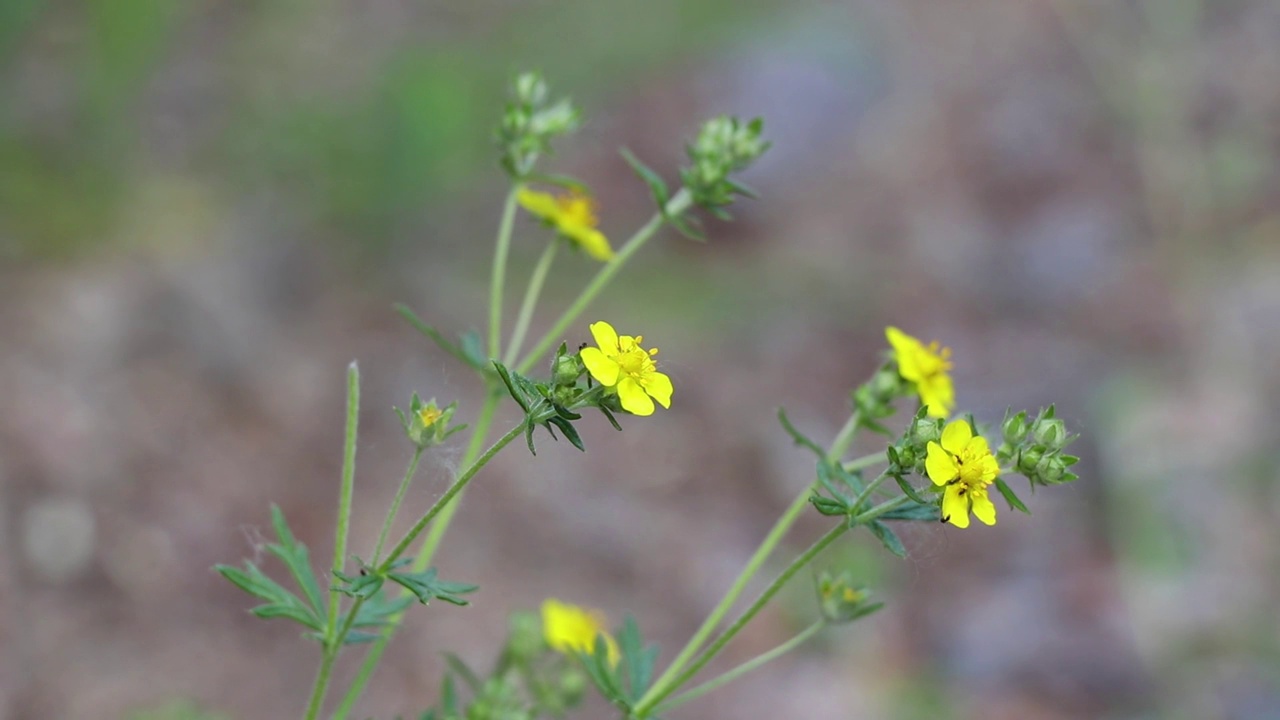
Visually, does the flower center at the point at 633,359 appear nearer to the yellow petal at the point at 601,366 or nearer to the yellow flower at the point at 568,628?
the yellow petal at the point at 601,366

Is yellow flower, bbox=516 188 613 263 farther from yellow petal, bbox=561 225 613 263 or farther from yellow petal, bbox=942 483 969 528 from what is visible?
yellow petal, bbox=942 483 969 528

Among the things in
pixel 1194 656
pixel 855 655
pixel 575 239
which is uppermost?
pixel 1194 656

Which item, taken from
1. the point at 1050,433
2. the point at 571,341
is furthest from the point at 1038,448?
the point at 571,341

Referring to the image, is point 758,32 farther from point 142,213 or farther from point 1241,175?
point 142,213

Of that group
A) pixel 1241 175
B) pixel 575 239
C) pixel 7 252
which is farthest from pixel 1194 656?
pixel 7 252

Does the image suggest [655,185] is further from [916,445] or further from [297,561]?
[297,561]

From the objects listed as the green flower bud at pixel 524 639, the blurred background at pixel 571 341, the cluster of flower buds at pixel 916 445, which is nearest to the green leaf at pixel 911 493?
the cluster of flower buds at pixel 916 445

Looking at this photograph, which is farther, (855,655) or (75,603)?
(855,655)

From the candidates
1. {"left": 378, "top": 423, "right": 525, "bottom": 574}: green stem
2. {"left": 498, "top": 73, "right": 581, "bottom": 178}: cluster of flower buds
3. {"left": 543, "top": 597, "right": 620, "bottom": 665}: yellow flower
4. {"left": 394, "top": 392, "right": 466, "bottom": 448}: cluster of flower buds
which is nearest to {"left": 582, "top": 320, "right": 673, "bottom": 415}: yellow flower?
{"left": 378, "top": 423, "right": 525, "bottom": 574}: green stem
